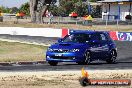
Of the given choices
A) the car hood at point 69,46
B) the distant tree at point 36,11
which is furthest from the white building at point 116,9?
the car hood at point 69,46

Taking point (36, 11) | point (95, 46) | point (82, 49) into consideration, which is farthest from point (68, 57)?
point (36, 11)

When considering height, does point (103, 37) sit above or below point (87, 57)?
above

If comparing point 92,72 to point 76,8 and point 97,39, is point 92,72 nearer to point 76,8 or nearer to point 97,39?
point 97,39

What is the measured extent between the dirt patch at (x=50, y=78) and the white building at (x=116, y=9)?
5837 cm

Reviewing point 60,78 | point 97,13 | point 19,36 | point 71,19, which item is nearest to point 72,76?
point 60,78

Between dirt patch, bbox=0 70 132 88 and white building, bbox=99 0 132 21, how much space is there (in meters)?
58.4

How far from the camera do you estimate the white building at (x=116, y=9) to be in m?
75.6

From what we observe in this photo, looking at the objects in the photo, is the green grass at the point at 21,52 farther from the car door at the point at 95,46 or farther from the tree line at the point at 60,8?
the tree line at the point at 60,8

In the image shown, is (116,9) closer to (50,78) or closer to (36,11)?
(36,11)

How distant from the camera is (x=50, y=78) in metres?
14.9

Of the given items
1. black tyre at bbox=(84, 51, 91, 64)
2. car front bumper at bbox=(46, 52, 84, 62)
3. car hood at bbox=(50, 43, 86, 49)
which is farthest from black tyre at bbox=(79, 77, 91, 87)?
black tyre at bbox=(84, 51, 91, 64)

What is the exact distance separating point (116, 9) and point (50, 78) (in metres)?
66.1

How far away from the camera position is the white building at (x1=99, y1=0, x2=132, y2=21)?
7562cm

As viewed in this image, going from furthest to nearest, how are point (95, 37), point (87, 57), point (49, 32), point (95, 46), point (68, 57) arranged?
point (49, 32) < point (95, 37) < point (95, 46) < point (87, 57) < point (68, 57)
